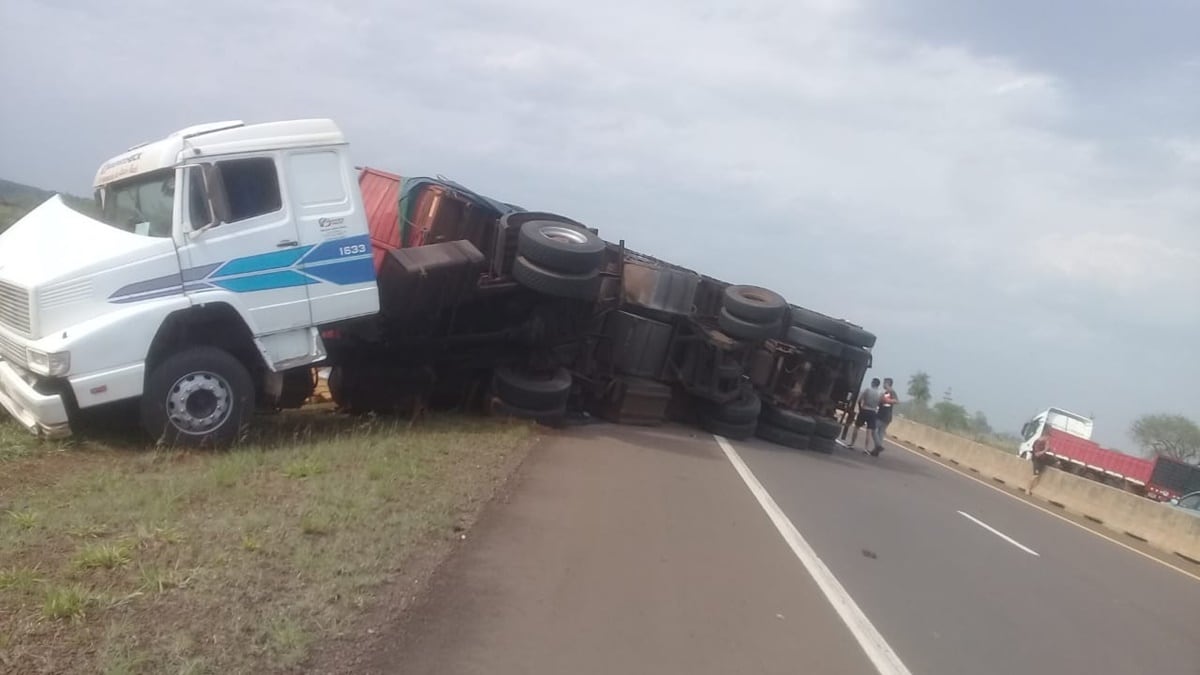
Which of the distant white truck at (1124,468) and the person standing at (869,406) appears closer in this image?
the person standing at (869,406)

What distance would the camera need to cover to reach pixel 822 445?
2006cm

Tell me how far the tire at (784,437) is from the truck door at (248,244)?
1050 cm

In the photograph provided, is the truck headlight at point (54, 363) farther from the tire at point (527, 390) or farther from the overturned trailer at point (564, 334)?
the tire at point (527, 390)

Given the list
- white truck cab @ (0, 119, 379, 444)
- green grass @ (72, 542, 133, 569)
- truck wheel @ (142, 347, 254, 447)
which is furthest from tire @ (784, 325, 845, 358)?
green grass @ (72, 542, 133, 569)

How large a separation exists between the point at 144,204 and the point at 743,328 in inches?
385

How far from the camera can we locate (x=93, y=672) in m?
4.66

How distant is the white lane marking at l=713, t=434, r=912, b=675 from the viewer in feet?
21.5

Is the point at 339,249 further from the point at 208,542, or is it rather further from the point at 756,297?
the point at 756,297

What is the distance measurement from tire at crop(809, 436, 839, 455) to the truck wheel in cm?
1193

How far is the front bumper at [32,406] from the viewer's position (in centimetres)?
938

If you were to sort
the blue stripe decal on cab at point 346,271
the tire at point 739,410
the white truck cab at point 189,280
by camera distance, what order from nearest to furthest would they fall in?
1. the white truck cab at point 189,280
2. the blue stripe decal on cab at point 346,271
3. the tire at point 739,410

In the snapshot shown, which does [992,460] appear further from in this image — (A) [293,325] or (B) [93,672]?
(B) [93,672]

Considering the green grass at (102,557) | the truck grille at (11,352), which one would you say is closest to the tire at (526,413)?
the truck grille at (11,352)

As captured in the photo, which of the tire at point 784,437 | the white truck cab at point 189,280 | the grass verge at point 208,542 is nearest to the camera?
the grass verge at point 208,542
